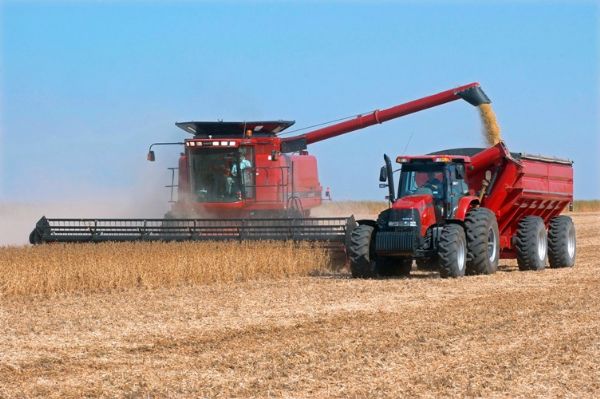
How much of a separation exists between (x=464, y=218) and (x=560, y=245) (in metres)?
2.83

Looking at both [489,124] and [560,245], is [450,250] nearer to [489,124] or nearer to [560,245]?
[560,245]

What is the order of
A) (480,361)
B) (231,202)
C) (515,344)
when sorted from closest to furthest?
(480,361) < (515,344) < (231,202)

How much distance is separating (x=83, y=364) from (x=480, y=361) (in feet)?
9.21

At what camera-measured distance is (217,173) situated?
19.7 meters

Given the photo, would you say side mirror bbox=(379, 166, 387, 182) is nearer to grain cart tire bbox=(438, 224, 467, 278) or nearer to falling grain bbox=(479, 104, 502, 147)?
grain cart tire bbox=(438, 224, 467, 278)

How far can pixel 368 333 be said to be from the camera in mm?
9328

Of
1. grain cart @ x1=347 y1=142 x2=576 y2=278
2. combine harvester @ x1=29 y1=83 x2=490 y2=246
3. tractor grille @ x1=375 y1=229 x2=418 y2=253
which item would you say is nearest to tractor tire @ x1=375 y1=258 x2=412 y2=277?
grain cart @ x1=347 y1=142 x2=576 y2=278

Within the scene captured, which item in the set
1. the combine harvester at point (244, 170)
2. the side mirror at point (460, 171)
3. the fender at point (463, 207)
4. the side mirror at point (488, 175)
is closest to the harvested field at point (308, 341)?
the fender at point (463, 207)

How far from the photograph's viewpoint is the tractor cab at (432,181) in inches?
588

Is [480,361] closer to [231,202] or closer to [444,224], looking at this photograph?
[444,224]

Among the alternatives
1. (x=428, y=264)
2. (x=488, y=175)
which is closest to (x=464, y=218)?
(x=428, y=264)

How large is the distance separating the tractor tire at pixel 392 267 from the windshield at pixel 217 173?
4808 mm

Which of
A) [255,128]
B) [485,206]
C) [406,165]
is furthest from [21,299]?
[255,128]

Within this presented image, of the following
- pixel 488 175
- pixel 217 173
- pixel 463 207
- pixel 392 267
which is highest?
pixel 217 173
